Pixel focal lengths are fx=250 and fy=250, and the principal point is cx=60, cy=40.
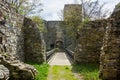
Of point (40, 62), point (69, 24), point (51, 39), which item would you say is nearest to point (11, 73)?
point (40, 62)

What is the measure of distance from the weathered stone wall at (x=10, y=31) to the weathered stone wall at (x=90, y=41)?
3456 millimetres

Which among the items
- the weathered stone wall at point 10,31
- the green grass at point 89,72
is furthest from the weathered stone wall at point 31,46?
the green grass at point 89,72

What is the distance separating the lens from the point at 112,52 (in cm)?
904

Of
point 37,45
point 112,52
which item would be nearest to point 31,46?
point 37,45

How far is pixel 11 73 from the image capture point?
26.3 feet

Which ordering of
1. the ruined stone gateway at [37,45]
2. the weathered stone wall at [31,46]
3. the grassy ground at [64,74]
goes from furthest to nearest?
the weathered stone wall at [31,46], the grassy ground at [64,74], the ruined stone gateway at [37,45]

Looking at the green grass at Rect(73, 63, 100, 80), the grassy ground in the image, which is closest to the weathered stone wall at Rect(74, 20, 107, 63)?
the green grass at Rect(73, 63, 100, 80)

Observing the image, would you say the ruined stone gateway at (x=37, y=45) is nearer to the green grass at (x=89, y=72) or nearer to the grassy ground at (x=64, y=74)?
the green grass at (x=89, y=72)

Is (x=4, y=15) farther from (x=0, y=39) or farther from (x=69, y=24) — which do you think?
(x=69, y=24)

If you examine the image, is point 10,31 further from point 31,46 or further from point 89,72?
point 89,72

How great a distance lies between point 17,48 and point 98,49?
4677 millimetres

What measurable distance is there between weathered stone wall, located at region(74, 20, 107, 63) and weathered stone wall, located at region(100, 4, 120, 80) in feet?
16.9

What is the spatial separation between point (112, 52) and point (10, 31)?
5.18m

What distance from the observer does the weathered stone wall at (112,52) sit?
29.1 ft
